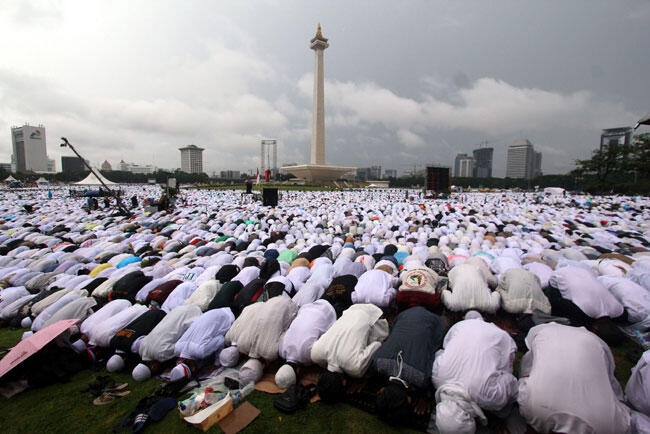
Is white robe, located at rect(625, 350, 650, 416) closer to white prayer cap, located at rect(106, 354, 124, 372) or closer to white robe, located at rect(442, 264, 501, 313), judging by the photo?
white robe, located at rect(442, 264, 501, 313)

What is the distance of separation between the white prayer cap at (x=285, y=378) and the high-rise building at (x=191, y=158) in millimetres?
156349

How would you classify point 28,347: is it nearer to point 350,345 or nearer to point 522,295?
point 350,345

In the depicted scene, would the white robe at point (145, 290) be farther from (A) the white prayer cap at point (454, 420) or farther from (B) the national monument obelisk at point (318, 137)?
(B) the national monument obelisk at point (318, 137)

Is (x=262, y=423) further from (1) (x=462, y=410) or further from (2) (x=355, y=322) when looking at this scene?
(1) (x=462, y=410)

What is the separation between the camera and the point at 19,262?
832 cm

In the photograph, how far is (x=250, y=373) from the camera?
3.79m

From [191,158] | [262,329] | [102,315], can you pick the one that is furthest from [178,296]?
[191,158]

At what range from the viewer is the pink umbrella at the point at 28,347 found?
3.78 m

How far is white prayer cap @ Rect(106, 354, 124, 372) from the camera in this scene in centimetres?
421

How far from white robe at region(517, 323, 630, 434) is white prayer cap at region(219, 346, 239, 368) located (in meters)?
3.39

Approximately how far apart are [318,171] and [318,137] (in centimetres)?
645

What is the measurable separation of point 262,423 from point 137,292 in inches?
169

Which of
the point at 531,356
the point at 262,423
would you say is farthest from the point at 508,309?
Answer: the point at 262,423

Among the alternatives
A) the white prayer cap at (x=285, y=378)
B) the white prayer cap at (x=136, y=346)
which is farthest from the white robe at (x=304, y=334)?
the white prayer cap at (x=136, y=346)
